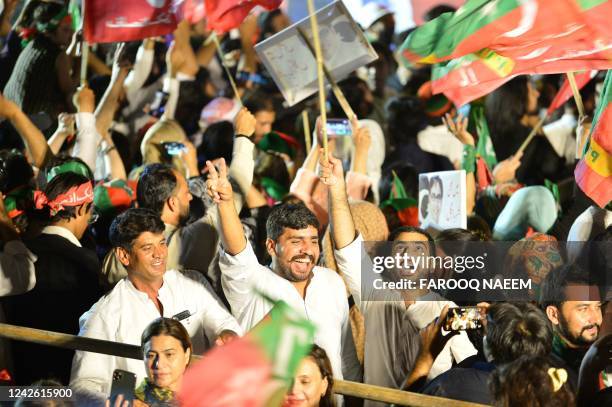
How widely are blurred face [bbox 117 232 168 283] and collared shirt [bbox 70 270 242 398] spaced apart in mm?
66

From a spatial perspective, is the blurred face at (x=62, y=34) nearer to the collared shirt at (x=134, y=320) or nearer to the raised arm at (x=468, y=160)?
the raised arm at (x=468, y=160)

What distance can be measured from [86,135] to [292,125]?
9.82 feet

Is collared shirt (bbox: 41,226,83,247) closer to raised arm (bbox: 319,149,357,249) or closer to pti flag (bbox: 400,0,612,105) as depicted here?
raised arm (bbox: 319,149,357,249)

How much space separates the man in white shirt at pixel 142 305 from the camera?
235 inches

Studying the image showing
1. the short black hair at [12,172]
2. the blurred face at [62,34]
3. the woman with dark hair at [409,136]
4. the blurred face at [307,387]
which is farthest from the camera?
the woman with dark hair at [409,136]

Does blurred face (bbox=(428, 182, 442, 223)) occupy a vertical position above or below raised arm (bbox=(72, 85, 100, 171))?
below

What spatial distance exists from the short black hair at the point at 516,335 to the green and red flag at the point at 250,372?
1.77m

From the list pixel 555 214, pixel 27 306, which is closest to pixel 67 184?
pixel 27 306

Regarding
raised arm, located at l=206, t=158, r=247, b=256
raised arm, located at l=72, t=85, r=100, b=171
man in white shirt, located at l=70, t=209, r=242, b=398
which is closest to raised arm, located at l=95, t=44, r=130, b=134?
raised arm, located at l=72, t=85, r=100, b=171

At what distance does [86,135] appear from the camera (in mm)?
8547

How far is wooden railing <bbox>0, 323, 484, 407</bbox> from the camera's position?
5.09m

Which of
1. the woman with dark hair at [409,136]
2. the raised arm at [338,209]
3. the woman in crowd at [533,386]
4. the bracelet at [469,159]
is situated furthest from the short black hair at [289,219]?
the woman with dark hair at [409,136]

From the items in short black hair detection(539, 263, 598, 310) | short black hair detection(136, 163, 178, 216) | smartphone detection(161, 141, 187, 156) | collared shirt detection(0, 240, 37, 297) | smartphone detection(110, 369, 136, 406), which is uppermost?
smartphone detection(161, 141, 187, 156)

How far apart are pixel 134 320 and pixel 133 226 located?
48 centimetres
